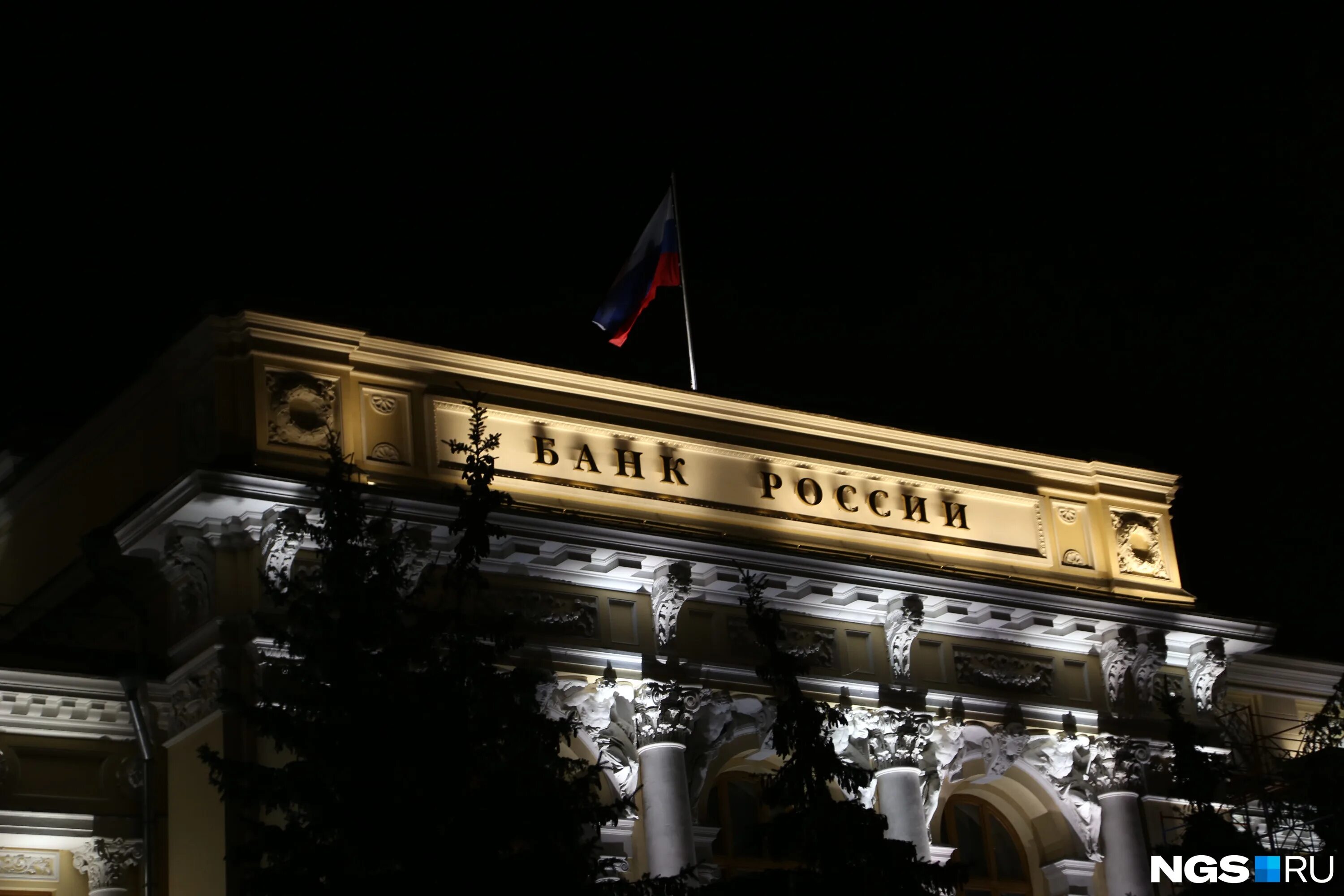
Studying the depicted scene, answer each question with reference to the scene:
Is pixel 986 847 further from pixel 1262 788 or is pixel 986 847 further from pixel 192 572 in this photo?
pixel 192 572

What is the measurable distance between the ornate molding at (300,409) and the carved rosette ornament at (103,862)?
15.3ft

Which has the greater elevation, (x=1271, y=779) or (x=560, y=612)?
(x=560, y=612)

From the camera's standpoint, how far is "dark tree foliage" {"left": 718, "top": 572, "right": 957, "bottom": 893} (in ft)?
67.3

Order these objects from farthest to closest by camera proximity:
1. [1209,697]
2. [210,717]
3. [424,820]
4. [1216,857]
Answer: [1209,697], [1216,857], [210,717], [424,820]

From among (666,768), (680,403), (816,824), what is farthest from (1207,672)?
(816,824)

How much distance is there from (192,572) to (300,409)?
7.58 ft

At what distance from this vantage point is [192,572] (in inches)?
985

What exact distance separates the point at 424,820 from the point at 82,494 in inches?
429

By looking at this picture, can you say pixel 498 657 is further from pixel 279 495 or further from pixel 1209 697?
pixel 1209 697

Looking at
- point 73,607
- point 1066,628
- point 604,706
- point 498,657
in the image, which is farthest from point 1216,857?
point 73,607

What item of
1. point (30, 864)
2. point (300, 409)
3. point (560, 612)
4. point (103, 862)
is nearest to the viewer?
point (30, 864)

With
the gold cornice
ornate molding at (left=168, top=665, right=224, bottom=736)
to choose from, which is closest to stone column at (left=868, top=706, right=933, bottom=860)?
the gold cornice

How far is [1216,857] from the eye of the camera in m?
26.2

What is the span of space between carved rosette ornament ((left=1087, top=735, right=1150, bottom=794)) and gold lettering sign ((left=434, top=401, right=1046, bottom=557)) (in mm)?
2688
